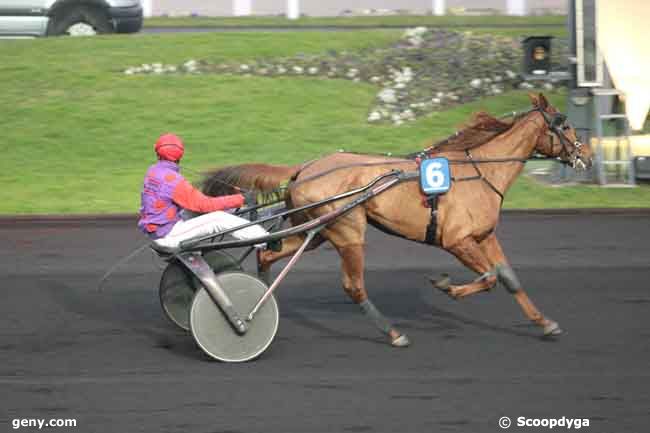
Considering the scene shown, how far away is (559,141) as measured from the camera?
24.6 feet

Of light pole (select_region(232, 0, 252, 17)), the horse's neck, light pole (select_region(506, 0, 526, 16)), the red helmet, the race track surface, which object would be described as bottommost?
the race track surface

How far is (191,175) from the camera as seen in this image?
45.2ft

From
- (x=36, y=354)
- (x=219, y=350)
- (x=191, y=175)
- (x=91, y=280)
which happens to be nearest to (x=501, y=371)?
(x=219, y=350)

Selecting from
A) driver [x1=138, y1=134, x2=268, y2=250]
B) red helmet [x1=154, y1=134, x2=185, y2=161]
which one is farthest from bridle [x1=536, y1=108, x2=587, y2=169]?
red helmet [x1=154, y1=134, x2=185, y2=161]

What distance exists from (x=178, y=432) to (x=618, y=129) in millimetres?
9856

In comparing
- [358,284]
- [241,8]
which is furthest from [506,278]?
[241,8]

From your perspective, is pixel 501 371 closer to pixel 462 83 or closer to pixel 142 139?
pixel 142 139

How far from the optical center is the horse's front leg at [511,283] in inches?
280

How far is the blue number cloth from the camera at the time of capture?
7.02 metres

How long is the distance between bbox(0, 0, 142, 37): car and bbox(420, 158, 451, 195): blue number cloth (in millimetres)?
13757

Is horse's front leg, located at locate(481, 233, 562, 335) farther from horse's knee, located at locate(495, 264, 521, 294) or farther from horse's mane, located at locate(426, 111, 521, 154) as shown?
horse's mane, located at locate(426, 111, 521, 154)

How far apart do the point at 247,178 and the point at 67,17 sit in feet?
44.0

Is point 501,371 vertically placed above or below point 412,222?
below

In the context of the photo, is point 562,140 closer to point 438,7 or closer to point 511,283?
point 511,283
